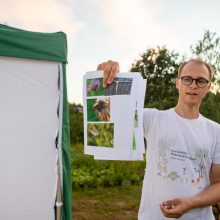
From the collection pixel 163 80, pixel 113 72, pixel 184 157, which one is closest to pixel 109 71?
pixel 113 72

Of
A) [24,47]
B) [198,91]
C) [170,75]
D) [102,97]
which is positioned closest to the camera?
[102,97]

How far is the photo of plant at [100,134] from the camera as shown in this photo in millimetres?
1703

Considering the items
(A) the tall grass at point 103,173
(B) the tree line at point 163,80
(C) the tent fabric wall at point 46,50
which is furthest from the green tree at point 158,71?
(C) the tent fabric wall at point 46,50

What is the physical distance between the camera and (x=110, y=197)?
20.2 ft

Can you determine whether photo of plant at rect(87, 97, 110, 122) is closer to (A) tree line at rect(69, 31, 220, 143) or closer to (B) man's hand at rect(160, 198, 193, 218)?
(B) man's hand at rect(160, 198, 193, 218)

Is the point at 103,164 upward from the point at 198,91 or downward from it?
downward

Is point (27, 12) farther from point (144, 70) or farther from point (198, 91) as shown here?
point (144, 70)

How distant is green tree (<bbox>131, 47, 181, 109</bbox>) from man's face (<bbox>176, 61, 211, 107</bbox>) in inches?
543

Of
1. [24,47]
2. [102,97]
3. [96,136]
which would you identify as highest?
[24,47]

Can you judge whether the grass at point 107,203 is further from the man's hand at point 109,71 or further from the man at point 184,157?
the man's hand at point 109,71

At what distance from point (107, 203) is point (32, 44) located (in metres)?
3.51

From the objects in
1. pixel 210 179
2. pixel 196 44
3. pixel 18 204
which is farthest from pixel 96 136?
pixel 196 44

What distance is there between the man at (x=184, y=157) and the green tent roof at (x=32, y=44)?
1540 millimetres

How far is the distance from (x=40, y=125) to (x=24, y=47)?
0.72 m
